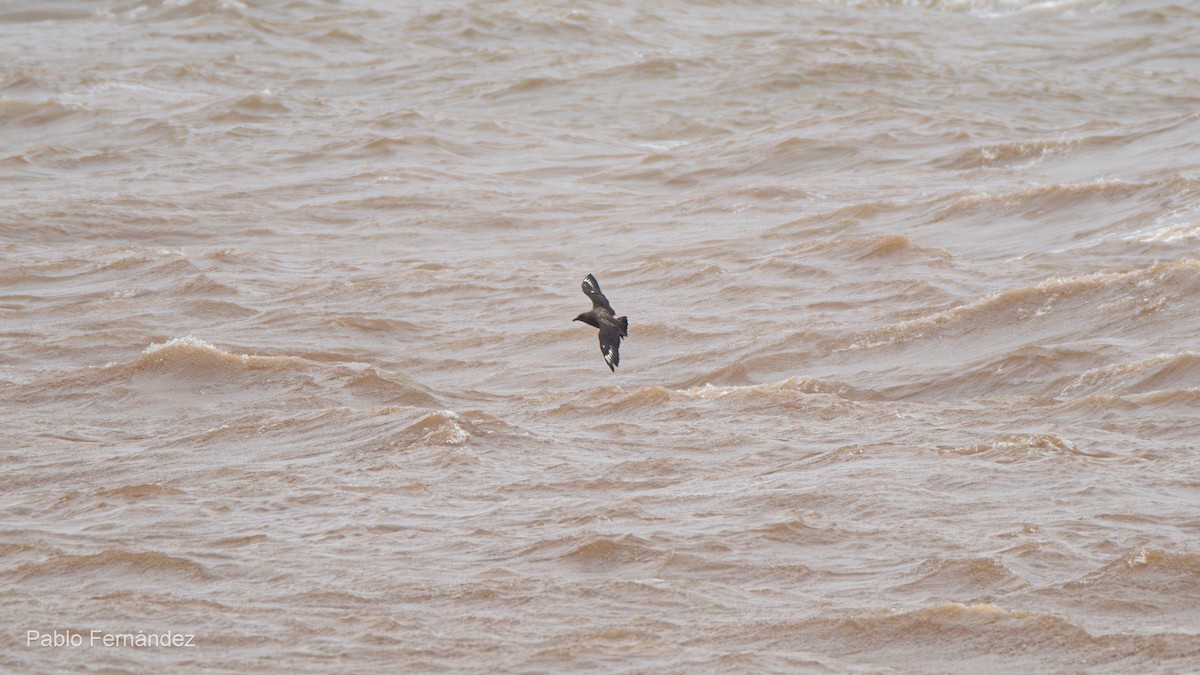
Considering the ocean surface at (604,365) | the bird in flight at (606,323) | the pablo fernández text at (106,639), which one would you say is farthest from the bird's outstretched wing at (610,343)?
the pablo fernández text at (106,639)

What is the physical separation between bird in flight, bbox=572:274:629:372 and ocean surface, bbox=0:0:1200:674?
74cm

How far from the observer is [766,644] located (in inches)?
291

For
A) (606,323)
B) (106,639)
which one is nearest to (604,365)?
(606,323)

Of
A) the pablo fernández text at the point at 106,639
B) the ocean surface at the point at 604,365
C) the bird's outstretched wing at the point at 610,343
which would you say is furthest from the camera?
the bird's outstretched wing at the point at 610,343

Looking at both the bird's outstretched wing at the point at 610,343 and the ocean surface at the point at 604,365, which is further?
the bird's outstretched wing at the point at 610,343

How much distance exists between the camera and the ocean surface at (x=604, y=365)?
305 inches

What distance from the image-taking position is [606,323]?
949 cm

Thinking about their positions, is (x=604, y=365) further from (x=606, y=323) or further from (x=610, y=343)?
(x=610, y=343)

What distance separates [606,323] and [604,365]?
102 inches

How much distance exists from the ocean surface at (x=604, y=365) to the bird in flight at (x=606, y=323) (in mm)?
736

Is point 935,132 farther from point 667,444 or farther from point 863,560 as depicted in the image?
point 863,560

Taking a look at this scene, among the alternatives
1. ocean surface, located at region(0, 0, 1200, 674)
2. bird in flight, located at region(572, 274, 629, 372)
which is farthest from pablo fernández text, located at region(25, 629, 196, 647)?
bird in flight, located at region(572, 274, 629, 372)

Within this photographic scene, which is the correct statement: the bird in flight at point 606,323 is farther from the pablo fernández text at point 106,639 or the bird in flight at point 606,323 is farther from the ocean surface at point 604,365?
the pablo fernández text at point 106,639

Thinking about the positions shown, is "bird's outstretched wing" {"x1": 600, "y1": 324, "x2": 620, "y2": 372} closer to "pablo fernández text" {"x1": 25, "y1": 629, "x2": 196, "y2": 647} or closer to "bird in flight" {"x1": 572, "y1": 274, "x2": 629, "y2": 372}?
"bird in flight" {"x1": 572, "y1": 274, "x2": 629, "y2": 372}
